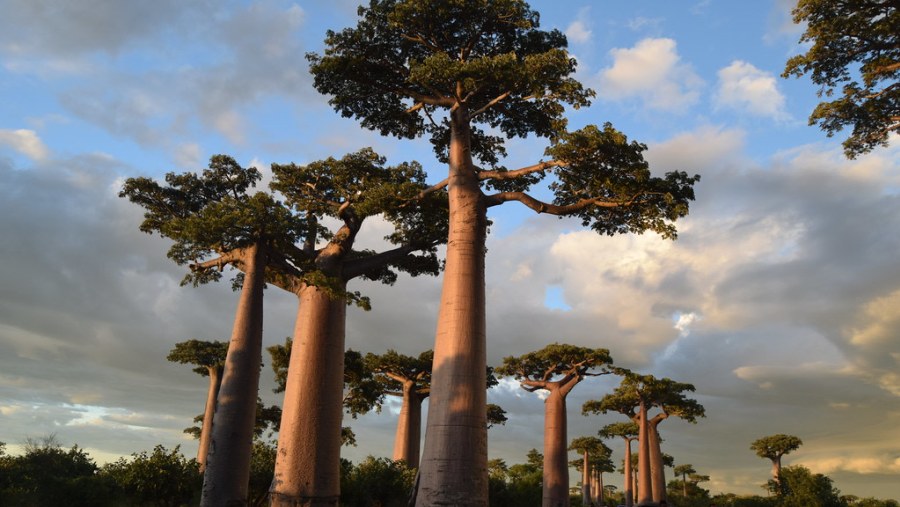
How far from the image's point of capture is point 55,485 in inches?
654

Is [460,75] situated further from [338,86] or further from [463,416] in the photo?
[463,416]

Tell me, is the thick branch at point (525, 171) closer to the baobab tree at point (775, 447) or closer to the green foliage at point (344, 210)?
the green foliage at point (344, 210)

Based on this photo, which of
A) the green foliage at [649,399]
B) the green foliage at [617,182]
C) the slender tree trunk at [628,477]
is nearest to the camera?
the green foliage at [617,182]

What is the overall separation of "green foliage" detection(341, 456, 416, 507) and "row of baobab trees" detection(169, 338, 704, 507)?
3876mm

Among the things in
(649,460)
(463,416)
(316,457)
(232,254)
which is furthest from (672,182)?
(649,460)

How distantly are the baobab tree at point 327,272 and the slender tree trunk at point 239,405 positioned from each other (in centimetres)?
97

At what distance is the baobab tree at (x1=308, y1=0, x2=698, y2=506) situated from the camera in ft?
37.0

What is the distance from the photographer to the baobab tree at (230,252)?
15656 mm

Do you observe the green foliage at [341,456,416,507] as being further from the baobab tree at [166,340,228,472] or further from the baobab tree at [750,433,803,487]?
the baobab tree at [750,433,803,487]

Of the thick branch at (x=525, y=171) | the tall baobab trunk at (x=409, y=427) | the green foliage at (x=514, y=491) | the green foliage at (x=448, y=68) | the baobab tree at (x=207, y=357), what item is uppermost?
the green foliage at (x=448, y=68)

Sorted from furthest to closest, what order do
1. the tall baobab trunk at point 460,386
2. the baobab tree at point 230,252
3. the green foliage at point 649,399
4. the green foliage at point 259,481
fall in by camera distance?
1. the green foliage at point 649,399
2. the green foliage at point 259,481
3. the baobab tree at point 230,252
4. the tall baobab trunk at point 460,386

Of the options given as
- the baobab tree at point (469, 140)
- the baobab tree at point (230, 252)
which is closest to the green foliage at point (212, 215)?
the baobab tree at point (230, 252)

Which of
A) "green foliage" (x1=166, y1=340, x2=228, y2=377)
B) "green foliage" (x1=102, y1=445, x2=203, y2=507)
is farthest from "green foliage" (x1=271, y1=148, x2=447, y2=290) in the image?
"green foliage" (x1=166, y1=340, x2=228, y2=377)

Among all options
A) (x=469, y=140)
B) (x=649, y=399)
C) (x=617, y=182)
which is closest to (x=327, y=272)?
(x=469, y=140)
